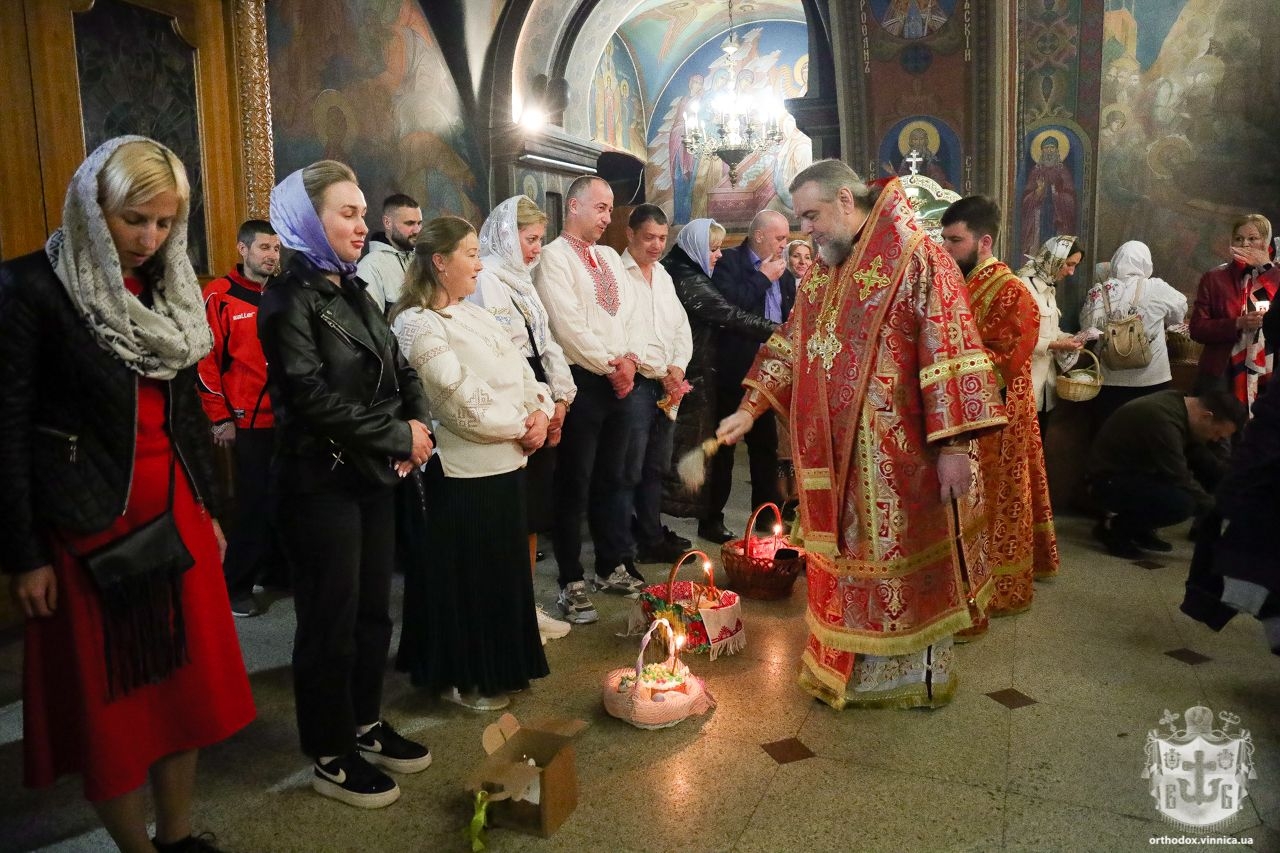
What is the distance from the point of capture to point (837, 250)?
3.07m

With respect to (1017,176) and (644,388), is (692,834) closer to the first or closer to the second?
(644,388)

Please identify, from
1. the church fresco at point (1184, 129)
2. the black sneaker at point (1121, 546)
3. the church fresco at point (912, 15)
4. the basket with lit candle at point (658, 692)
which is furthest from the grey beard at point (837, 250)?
the church fresco at point (1184, 129)

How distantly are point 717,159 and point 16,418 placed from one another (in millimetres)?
13884

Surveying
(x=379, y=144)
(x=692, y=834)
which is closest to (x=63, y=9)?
(x=379, y=144)

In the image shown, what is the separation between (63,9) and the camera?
4.33m

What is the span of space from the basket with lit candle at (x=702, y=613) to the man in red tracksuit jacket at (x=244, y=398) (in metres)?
1.81

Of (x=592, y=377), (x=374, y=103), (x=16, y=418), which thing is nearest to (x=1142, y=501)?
(x=592, y=377)

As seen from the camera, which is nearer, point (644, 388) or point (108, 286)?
point (108, 286)

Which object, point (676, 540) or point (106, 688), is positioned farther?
point (676, 540)

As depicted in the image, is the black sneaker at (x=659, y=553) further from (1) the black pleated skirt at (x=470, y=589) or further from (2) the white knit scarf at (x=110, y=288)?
(2) the white knit scarf at (x=110, y=288)

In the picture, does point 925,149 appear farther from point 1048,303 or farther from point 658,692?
point 658,692

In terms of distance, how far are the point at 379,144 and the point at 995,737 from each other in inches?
231

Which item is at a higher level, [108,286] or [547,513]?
[108,286]

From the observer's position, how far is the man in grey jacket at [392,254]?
4613 millimetres
